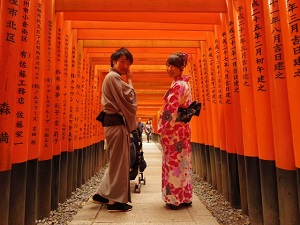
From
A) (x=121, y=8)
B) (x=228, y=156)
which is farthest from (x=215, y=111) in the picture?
(x=121, y=8)

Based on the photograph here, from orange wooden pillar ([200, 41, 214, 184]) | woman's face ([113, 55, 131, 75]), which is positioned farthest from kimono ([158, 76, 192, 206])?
orange wooden pillar ([200, 41, 214, 184])

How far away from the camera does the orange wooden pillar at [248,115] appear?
2.52 metres

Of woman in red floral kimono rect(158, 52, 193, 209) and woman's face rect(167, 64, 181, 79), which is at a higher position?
woman's face rect(167, 64, 181, 79)

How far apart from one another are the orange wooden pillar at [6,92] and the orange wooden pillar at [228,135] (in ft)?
8.23

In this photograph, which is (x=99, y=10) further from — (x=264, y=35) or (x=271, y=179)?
(x=271, y=179)

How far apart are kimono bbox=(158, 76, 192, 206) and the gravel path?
45 centimetres

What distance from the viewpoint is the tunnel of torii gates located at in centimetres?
191

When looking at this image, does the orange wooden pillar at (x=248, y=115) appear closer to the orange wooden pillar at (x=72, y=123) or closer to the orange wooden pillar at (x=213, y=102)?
the orange wooden pillar at (x=213, y=102)

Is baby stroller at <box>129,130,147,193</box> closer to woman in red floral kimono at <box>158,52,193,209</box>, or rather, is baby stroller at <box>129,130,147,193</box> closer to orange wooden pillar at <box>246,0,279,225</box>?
woman in red floral kimono at <box>158,52,193,209</box>

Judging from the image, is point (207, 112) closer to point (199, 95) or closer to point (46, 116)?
point (199, 95)

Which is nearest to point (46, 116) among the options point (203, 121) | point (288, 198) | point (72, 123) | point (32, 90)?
point (32, 90)

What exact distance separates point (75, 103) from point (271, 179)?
3304 millimetres

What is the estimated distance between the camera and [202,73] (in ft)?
16.4

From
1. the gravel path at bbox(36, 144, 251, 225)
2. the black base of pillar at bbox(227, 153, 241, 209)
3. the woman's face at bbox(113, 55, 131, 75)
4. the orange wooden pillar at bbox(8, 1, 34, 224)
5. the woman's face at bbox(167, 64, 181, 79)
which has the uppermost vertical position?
the woman's face at bbox(113, 55, 131, 75)
